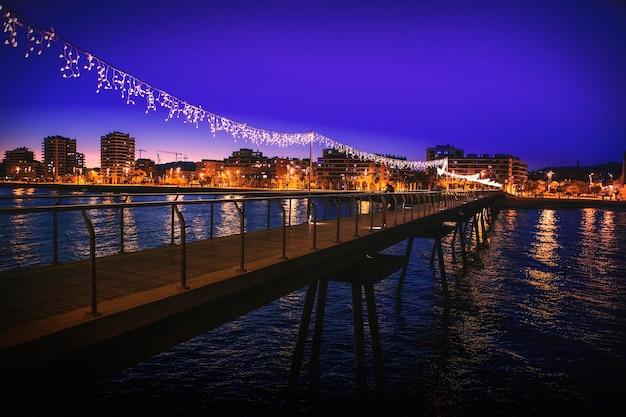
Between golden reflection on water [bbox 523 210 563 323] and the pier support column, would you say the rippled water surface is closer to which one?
golden reflection on water [bbox 523 210 563 323]

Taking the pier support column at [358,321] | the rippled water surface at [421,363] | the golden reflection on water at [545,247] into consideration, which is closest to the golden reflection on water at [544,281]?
the golden reflection on water at [545,247]

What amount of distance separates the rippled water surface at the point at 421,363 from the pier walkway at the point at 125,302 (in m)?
3.67

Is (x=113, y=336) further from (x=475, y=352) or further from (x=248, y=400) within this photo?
(x=475, y=352)

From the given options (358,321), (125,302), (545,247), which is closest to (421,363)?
(358,321)

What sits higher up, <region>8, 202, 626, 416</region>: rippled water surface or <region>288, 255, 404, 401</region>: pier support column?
<region>288, 255, 404, 401</region>: pier support column

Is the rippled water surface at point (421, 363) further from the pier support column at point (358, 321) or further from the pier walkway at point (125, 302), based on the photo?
the pier walkway at point (125, 302)

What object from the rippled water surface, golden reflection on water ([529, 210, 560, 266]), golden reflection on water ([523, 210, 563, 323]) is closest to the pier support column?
the rippled water surface

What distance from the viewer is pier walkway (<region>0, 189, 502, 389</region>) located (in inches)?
178

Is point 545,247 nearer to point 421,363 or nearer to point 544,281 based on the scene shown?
point 544,281

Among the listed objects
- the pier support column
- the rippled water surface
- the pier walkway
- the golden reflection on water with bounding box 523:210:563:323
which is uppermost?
the pier walkway

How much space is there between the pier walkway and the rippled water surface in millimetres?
3673

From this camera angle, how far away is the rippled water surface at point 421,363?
10.3 m

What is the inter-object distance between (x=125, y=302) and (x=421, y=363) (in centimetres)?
982

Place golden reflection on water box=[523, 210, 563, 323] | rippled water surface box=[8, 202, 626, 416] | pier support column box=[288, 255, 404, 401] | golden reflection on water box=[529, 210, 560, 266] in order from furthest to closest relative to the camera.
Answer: golden reflection on water box=[529, 210, 560, 266], golden reflection on water box=[523, 210, 563, 323], pier support column box=[288, 255, 404, 401], rippled water surface box=[8, 202, 626, 416]
